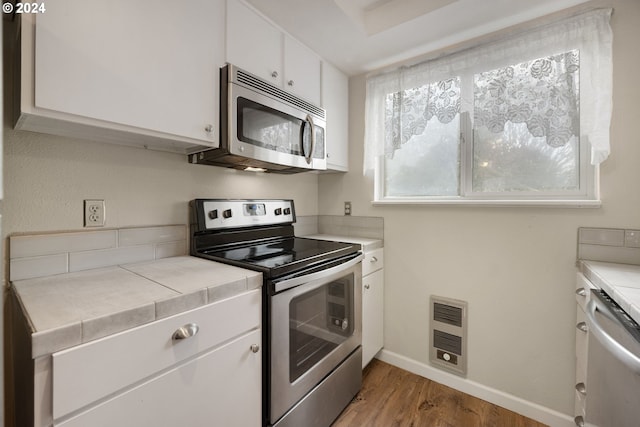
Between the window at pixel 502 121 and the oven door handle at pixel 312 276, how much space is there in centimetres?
70

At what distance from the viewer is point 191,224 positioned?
5.14 feet

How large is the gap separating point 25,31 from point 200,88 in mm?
544

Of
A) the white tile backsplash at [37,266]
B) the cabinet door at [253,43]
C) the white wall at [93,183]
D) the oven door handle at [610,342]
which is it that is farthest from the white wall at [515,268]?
the white tile backsplash at [37,266]

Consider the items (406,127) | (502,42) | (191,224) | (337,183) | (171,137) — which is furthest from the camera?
(337,183)

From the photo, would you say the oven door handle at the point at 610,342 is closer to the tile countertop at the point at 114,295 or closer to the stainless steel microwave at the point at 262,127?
the tile countertop at the point at 114,295

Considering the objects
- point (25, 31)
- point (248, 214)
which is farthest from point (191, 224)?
point (25, 31)

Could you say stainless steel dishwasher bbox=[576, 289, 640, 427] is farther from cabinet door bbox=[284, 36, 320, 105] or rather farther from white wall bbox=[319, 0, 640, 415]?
cabinet door bbox=[284, 36, 320, 105]

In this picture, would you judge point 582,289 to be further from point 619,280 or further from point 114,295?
point 114,295

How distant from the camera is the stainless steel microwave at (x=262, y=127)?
1338mm

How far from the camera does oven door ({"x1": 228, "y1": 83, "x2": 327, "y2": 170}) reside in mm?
1359

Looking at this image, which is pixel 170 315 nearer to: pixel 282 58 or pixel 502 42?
pixel 282 58

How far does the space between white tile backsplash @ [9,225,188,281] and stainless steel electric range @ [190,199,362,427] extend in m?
0.15

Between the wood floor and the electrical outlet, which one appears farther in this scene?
the wood floor

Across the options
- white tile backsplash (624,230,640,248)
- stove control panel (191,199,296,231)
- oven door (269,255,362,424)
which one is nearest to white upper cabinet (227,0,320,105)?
stove control panel (191,199,296,231)
